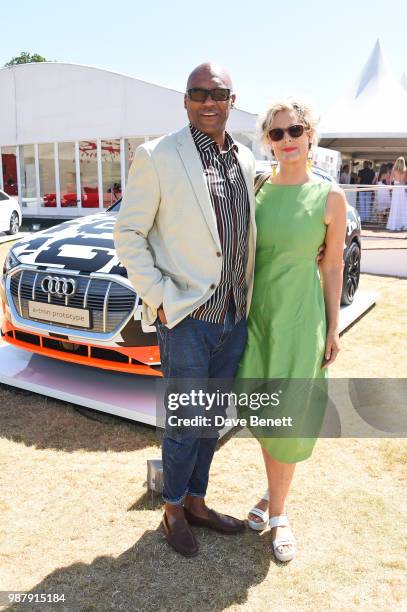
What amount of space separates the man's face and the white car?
38.4 ft

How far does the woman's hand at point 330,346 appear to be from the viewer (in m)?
2.33

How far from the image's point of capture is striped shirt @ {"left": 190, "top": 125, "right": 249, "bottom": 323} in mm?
2139

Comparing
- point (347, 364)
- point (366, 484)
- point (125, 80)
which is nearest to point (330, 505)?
point (366, 484)

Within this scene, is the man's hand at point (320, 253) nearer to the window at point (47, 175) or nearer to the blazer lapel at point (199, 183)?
the blazer lapel at point (199, 183)

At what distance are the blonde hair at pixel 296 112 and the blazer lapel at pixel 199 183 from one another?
1.26ft

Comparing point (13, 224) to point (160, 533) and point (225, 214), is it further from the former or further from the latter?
point (225, 214)

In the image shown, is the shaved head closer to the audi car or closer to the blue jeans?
the blue jeans

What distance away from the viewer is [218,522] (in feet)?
8.13

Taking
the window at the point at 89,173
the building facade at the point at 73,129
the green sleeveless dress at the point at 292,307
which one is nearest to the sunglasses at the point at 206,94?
the green sleeveless dress at the point at 292,307

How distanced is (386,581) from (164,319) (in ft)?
4.52

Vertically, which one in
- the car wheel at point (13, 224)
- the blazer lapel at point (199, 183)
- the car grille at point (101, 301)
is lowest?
the car wheel at point (13, 224)

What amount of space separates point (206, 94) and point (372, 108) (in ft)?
58.6

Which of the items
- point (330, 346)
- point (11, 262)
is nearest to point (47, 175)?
point (11, 262)

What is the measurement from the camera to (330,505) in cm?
268
